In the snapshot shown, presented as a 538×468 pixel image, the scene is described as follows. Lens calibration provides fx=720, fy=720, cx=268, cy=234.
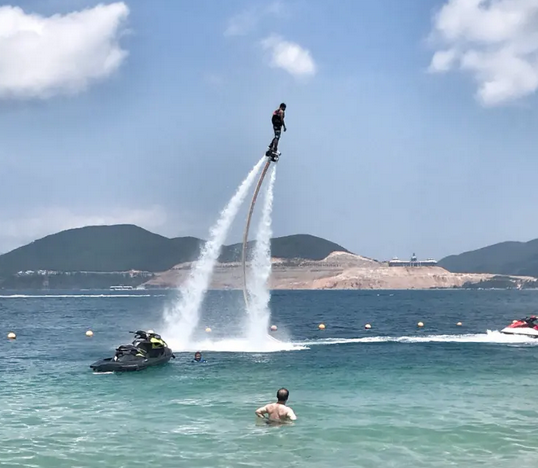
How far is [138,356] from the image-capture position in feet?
141

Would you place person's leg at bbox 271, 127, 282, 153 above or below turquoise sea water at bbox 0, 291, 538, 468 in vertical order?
above

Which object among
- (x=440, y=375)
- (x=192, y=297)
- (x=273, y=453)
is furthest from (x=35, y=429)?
(x=192, y=297)

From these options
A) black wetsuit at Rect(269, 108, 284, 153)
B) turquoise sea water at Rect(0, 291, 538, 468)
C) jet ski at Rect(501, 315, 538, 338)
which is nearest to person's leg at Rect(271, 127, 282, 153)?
black wetsuit at Rect(269, 108, 284, 153)

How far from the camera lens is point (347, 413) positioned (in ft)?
96.5

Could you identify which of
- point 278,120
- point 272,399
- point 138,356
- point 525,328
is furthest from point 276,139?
point 525,328

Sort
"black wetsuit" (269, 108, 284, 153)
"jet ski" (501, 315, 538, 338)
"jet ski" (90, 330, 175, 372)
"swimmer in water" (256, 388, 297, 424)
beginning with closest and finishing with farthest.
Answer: "swimmer in water" (256, 388, 297, 424)
"black wetsuit" (269, 108, 284, 153)
"jet ski" (90, 330, 175, 372)
"jet ski" (501, 315, 538, 338)

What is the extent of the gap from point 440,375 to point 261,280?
55.3 feet

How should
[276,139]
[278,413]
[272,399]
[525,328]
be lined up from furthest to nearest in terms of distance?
[525,328] → [276,139] → [272,399] → [278,413]

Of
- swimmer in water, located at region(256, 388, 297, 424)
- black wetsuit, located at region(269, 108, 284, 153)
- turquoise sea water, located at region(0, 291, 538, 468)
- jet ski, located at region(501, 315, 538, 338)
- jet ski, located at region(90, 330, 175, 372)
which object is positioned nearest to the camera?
turquoise sea water, located at region(0, 291, 538, 468)

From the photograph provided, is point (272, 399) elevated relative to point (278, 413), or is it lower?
lower

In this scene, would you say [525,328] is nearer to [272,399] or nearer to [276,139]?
[276,139]

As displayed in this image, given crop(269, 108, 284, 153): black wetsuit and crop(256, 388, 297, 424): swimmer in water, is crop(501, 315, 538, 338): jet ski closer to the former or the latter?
crop(269, 108, 284, 153): black wetsuit

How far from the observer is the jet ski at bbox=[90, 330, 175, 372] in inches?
1634

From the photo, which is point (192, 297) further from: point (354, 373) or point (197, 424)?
point (197, 424)
